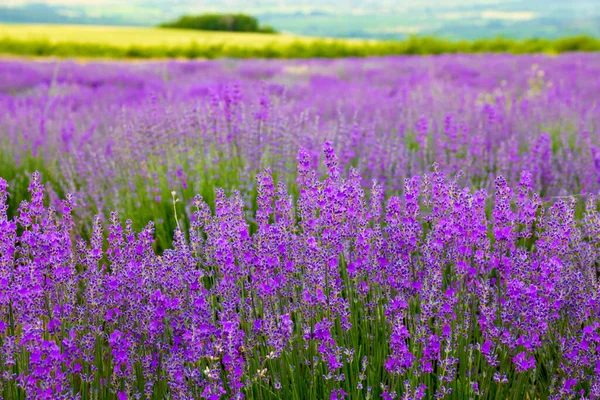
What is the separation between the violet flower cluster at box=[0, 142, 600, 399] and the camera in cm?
187

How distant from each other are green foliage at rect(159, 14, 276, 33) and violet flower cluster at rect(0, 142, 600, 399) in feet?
145

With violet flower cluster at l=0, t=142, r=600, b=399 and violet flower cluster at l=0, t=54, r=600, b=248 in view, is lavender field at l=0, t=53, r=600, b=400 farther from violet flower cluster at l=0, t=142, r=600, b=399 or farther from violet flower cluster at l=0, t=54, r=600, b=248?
violet flower cluster at l=0, t=54, r=600, b=248

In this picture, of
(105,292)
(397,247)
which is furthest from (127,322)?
(397,247)

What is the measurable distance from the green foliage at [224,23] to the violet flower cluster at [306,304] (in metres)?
44.3

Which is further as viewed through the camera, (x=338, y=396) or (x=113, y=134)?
(x=113, y=134)

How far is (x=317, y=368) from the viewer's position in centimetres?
210

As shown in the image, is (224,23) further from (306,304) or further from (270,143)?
(306,304)

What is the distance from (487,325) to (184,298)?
0.99m

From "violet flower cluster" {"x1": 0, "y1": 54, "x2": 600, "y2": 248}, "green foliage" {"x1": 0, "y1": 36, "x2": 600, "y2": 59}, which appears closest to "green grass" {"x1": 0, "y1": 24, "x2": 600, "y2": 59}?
"green foliage" {"x1": 0, "y1": 36, "x2": 600, "y2": 59}

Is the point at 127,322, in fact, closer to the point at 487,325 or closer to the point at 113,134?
the point at 487,325

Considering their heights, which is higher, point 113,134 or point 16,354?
point 113,134

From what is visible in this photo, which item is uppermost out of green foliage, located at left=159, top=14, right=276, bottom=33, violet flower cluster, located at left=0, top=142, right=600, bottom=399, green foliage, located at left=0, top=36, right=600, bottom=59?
green foliage, located at left=159, top=14, right=276, bottom=33

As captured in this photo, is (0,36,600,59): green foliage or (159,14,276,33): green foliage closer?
(0,36,600,59): green foliage

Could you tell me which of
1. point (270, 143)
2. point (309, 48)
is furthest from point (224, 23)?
point (270, 143)
